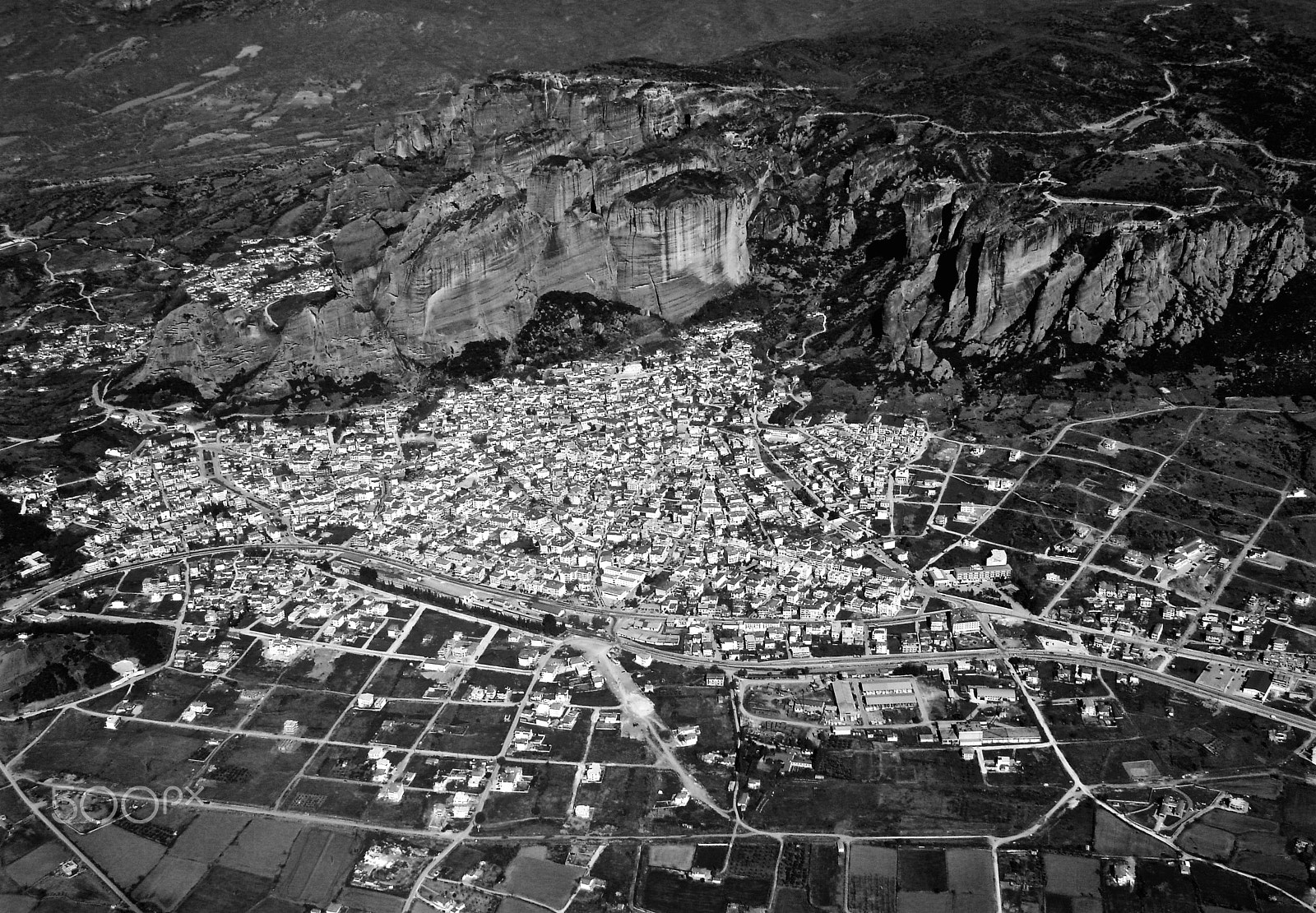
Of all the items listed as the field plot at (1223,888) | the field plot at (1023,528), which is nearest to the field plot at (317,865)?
the field plot at (1223,888)

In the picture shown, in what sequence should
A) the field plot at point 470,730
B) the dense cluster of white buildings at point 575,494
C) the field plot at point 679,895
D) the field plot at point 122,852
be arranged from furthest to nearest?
the dense cluster of white buildings at point 575,494 < the field plot at point 470,730 < the field plot at point 122,852 < the field plot at point 679,895

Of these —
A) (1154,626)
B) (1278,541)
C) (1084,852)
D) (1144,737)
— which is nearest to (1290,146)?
(1278,541)

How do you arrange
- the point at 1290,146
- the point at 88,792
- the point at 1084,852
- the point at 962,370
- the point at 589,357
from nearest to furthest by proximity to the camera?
the point at 1084,852 < the point at 88,792 < the point at 962,370 < the point at 589,357 < the point at 1290,146

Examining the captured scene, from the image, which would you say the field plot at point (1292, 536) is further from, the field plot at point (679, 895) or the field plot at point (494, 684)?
the field plot at point (494, 684)

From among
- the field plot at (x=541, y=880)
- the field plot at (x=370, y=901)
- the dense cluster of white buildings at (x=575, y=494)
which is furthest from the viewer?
the dense cluster of white buildings at (x=575, y=494)

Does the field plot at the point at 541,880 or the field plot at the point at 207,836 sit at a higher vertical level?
the field plot at the point at 541,880

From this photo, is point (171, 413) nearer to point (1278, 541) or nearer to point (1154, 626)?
point (1154, 626)

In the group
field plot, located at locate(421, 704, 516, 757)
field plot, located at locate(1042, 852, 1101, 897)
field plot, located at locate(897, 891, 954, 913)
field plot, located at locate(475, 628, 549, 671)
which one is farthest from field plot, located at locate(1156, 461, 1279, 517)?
field plot, located at locate(421, 704, 516, 757)

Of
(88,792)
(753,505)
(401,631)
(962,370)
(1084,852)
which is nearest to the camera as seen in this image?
(1084,852)

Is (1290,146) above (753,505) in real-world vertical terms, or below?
above
